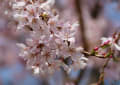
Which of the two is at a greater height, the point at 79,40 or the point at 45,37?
the point at 45,37

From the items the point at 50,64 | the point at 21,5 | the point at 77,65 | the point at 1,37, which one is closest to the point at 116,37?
the point at 77,65

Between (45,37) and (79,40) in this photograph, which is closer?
(45,37)

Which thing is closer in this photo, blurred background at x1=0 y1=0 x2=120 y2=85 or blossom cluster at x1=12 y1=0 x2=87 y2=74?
blossom cluster at x1=12 y1=0 x2=87 y2=74

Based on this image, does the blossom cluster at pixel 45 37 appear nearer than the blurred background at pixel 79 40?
Yes

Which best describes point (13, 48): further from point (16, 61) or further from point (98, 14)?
point (98, 14)
